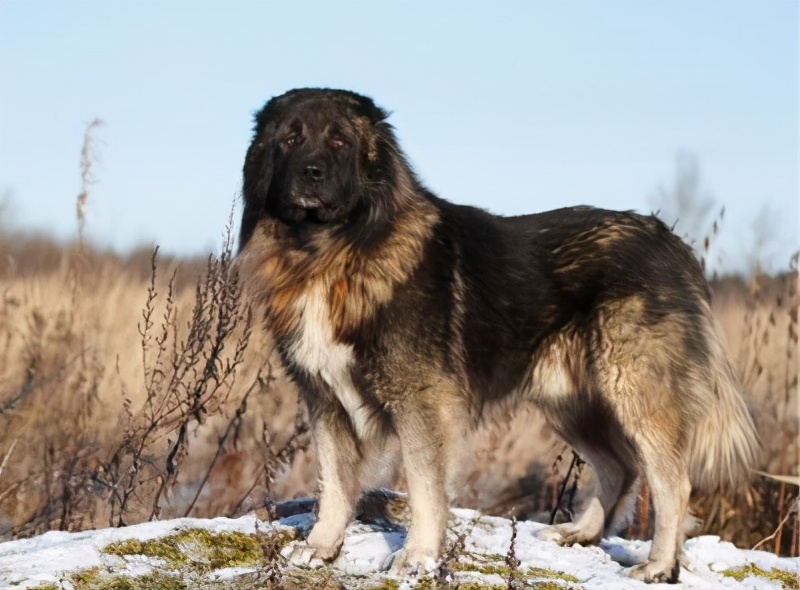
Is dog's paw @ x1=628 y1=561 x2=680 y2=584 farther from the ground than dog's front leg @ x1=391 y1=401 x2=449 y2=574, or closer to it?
closer to it

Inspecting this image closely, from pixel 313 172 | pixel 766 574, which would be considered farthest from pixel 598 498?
pixel 313 172

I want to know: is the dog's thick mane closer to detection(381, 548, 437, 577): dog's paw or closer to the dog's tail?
detection(381, 548, 437, 577): dog's paw

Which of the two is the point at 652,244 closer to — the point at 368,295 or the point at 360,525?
the point at 368,295

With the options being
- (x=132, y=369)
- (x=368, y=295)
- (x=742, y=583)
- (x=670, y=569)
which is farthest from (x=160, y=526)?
(x=132, y=369)

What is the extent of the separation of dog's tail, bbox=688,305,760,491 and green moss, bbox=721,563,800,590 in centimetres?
45

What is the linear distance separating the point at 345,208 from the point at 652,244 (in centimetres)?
156

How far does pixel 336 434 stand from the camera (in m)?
4.55

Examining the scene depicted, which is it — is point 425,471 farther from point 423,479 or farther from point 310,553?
point 310,553

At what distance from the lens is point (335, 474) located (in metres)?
4.53

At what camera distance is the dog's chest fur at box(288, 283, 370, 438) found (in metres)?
4.24

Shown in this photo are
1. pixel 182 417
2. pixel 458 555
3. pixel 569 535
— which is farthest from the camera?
pixel 182 417

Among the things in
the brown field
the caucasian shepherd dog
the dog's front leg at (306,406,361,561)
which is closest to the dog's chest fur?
the caucasian shepherd dog

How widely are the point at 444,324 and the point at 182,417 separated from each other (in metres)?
2.02

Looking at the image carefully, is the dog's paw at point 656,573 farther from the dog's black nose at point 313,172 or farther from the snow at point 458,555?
the dog's black nose at point 313,172
